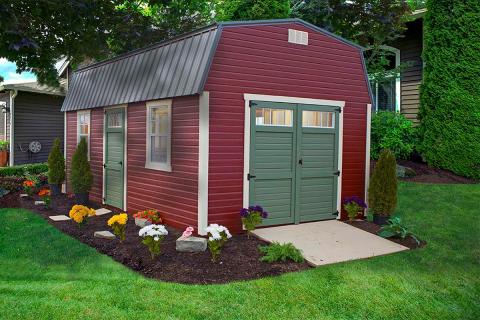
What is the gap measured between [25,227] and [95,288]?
3.80m

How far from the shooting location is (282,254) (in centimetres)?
600

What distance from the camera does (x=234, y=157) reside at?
Answer: 709 cm

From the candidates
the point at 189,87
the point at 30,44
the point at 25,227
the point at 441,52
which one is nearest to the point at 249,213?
the point at 189,87

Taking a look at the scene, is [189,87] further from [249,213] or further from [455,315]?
[455,315]

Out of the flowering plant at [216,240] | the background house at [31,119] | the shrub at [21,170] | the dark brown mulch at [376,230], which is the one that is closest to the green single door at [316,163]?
the dark brown mulch at [376,230]

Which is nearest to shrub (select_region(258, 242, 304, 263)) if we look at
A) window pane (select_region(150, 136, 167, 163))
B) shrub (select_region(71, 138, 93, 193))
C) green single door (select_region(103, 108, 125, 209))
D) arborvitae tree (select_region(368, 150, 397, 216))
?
arborvitae tree (select_region(368, 150, 397, 216))

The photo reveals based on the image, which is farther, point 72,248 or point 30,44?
point 30,44

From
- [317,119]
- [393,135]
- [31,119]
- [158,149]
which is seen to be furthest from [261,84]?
[31,119]

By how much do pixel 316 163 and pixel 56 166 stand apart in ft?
22.2

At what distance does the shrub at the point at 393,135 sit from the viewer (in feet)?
39.5

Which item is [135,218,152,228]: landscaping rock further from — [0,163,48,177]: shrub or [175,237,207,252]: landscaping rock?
[0,163,48,177]: shrub

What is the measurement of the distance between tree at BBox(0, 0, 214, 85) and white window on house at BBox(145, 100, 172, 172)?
271cm

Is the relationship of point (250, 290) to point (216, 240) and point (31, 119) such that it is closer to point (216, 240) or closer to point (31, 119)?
point (216, 240)

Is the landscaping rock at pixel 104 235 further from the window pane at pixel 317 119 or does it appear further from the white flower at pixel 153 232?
the window pane at pixel 317 119
